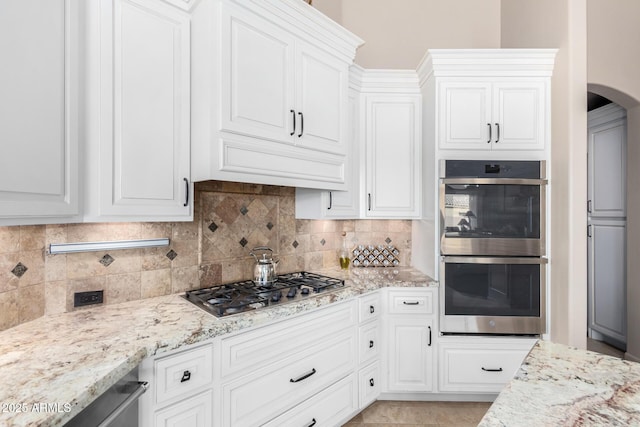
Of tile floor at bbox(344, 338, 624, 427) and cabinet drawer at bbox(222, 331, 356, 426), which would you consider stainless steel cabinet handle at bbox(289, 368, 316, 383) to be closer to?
cabinet drawer at bbox(222, 331, 356, 426)

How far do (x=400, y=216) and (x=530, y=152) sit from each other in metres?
1.05

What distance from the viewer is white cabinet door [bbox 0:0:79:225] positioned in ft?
3.59

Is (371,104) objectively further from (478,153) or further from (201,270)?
(201,270)

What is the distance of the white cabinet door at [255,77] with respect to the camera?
5.65 ft

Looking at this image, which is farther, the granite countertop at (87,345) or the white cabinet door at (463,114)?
the white cabinet door at (463,114)

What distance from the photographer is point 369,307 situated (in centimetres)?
235

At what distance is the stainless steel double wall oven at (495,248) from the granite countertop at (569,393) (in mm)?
1326

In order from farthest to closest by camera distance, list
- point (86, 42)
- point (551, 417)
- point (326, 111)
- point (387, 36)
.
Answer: point (387, 36) → point (326, 111) → point (86, 42) → point (551, 417)

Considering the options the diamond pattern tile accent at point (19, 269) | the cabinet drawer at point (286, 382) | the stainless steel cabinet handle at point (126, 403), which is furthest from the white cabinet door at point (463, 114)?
the diamond pattern tile accent at point (19, 269)

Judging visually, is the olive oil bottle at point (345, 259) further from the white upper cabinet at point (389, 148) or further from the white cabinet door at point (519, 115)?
the white cabinet door at point (519, 115)

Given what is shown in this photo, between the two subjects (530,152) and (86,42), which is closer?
(86,42)

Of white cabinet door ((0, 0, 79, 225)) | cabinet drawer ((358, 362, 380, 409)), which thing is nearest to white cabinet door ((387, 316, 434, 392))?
cabinet drawer ((358, 362, 380, 409))

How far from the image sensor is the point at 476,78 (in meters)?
2.49

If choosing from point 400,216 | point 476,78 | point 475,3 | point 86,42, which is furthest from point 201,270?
point 475,3
